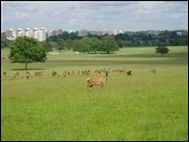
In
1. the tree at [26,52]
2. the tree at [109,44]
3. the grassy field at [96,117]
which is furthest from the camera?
the tree at [109,44]

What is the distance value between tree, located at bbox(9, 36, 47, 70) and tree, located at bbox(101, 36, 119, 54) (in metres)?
54.4

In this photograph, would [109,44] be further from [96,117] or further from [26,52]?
[96,117]

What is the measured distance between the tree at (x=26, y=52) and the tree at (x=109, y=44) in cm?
5441

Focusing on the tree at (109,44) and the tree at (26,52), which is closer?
the tree at (26,52)

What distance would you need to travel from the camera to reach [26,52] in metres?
64.8

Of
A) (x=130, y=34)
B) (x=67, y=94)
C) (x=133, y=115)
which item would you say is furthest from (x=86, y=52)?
(x=133, y=115)

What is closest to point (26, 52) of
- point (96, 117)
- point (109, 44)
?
point (96, 117)

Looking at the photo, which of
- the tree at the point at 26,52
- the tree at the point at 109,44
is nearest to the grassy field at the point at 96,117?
the tree at the point at 26,52

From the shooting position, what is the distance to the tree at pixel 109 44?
393 feet

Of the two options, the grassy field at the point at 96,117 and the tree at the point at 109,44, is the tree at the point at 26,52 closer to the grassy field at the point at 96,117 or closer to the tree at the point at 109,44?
the grassy field at the point at 96,117

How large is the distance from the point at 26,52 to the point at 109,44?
6024 centimetres

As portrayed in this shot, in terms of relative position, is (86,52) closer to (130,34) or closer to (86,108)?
(130,34)

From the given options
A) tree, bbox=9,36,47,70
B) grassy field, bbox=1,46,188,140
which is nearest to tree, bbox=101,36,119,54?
tree, bbox=9,36,47,70

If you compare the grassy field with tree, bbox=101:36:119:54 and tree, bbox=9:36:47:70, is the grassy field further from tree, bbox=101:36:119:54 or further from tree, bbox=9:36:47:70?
tree, bbox=101:36:119:54
